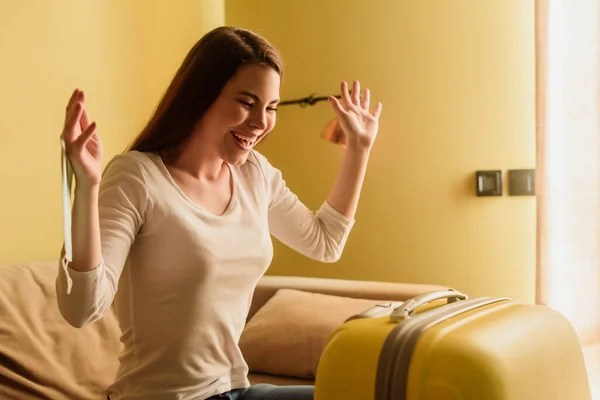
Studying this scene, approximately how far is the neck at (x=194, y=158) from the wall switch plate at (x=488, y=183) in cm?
130

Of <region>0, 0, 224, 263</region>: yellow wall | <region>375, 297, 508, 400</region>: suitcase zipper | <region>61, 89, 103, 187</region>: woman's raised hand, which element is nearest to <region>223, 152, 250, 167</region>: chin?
<region>61, 89, 103, 187</region>: woman's raised hand

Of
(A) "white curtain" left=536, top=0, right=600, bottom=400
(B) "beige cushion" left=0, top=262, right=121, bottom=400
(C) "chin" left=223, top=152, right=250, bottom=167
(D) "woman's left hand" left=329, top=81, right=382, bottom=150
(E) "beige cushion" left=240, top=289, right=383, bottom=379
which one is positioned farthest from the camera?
(A) "white curtain" left=536, top=0, right=600, bottom=400

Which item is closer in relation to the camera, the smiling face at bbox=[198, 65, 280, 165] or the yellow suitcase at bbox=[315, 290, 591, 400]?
the yellow suitcase at bbox=[315, 290, 591, 400]

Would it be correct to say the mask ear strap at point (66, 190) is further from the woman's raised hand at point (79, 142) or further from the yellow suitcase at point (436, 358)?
the yellow suitcase at point (436, 358)

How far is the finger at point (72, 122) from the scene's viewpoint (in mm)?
858

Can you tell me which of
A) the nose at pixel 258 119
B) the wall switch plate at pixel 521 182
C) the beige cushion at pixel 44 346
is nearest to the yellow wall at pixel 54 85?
the beige cushion at pixel 44 346

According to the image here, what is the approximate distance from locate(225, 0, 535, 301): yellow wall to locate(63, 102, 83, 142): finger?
1670 mm

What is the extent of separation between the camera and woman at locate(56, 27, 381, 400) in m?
1.07

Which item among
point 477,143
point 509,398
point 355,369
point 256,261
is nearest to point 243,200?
point 256,261

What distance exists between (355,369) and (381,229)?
64.4 inches

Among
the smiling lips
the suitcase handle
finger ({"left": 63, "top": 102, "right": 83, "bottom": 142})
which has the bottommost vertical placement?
the suitcase handle

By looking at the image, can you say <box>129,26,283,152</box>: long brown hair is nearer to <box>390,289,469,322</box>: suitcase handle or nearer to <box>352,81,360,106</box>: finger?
<box>352,81,360,106</box>: finger

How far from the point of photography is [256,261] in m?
1.18

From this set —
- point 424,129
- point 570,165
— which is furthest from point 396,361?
point 424,129
